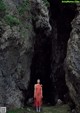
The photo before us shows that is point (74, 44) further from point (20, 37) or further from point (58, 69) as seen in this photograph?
point (58, 69)

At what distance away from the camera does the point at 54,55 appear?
24.1 meters

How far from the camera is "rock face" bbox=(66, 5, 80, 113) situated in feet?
57.1

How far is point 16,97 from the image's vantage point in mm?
18875

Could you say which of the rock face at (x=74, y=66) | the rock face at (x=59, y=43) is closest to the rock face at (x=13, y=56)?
the rock face at (x=74, y=66)

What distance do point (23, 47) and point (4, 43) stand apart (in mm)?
1509

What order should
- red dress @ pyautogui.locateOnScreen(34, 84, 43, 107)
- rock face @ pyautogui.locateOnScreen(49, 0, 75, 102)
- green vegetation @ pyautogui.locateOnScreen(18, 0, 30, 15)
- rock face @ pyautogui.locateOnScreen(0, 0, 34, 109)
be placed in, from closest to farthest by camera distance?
1. rock face @ pyautogui.locateOnScreen(0, 0, 34, 109)
2. red dress @ pyautogui.locateOnScreen(34, 84, 43, 107)
3. green vegetation @ pyautogui.locateOnScreen(18, 0, 30, 15)
4. rock face @ pyautogui.locateOnScreen(49, 0, 75, 102)

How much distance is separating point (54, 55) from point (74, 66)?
671cm

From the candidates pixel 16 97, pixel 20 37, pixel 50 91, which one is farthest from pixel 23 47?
pixel 50 91

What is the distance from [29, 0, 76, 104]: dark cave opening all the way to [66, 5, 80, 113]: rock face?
463cm

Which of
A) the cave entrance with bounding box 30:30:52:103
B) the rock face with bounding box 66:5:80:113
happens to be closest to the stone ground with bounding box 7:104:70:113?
→ the rock face with bounding box 66:5:80:113

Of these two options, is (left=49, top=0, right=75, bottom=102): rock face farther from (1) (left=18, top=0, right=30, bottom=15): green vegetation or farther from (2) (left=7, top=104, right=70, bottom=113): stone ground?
(1) (left=18, top=0, right=30, bottom=15): green vegetation

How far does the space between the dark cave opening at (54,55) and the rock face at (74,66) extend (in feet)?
15.2

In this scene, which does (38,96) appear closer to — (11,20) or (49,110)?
(49,110)

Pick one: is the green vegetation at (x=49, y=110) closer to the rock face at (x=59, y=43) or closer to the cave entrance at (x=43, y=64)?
the rock face at (x=59, y=43)
